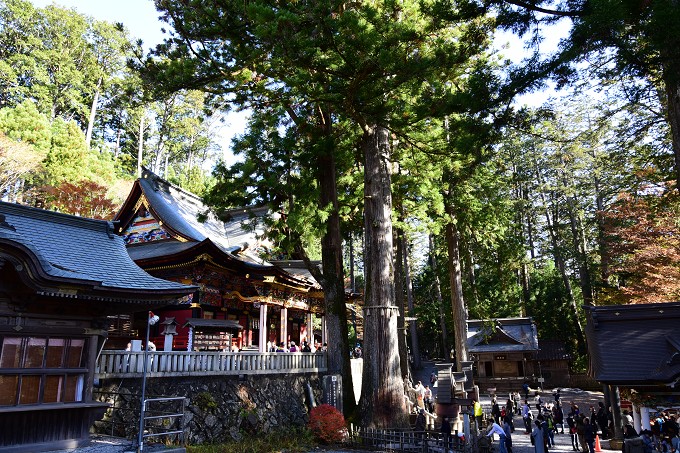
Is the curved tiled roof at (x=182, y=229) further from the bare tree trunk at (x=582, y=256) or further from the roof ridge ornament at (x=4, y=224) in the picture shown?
the bare tree trunk at (x=582, y=256)

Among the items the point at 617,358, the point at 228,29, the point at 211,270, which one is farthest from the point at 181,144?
the point at 617,358

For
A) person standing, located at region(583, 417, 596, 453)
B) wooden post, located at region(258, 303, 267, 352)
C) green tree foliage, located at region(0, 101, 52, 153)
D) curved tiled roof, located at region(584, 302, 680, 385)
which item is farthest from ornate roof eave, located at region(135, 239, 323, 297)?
green tree foliage, located at region(0, 101, 52, 153)

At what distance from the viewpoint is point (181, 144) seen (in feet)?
158

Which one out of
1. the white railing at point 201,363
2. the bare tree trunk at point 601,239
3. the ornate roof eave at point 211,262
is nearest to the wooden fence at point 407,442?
the white railing at point 201,363

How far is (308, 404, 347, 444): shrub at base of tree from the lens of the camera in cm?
1220

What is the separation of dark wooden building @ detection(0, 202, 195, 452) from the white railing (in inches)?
54.3

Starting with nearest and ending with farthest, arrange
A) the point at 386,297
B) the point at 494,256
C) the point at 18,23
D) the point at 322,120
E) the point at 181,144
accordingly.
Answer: the point at 386,297, the point at 322,120, the point at 494,256, the point at 18,23, the point at 181,144

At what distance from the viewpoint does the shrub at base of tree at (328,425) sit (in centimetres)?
1220

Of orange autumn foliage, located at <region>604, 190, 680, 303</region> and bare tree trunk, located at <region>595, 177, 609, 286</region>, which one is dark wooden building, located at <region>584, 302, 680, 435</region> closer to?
orange autumn foliage, located at <region>604, 190, 680, 303</region>

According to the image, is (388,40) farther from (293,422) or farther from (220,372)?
(293,422)

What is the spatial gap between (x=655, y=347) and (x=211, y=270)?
1492 cm

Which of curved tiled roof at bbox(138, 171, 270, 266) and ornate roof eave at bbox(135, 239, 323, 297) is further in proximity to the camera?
curved tiled roof at bbox(138, 171, 270, 266)

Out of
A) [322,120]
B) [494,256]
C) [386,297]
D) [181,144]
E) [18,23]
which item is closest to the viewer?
[386,297]

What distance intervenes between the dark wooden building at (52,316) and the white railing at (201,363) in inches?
54.3
